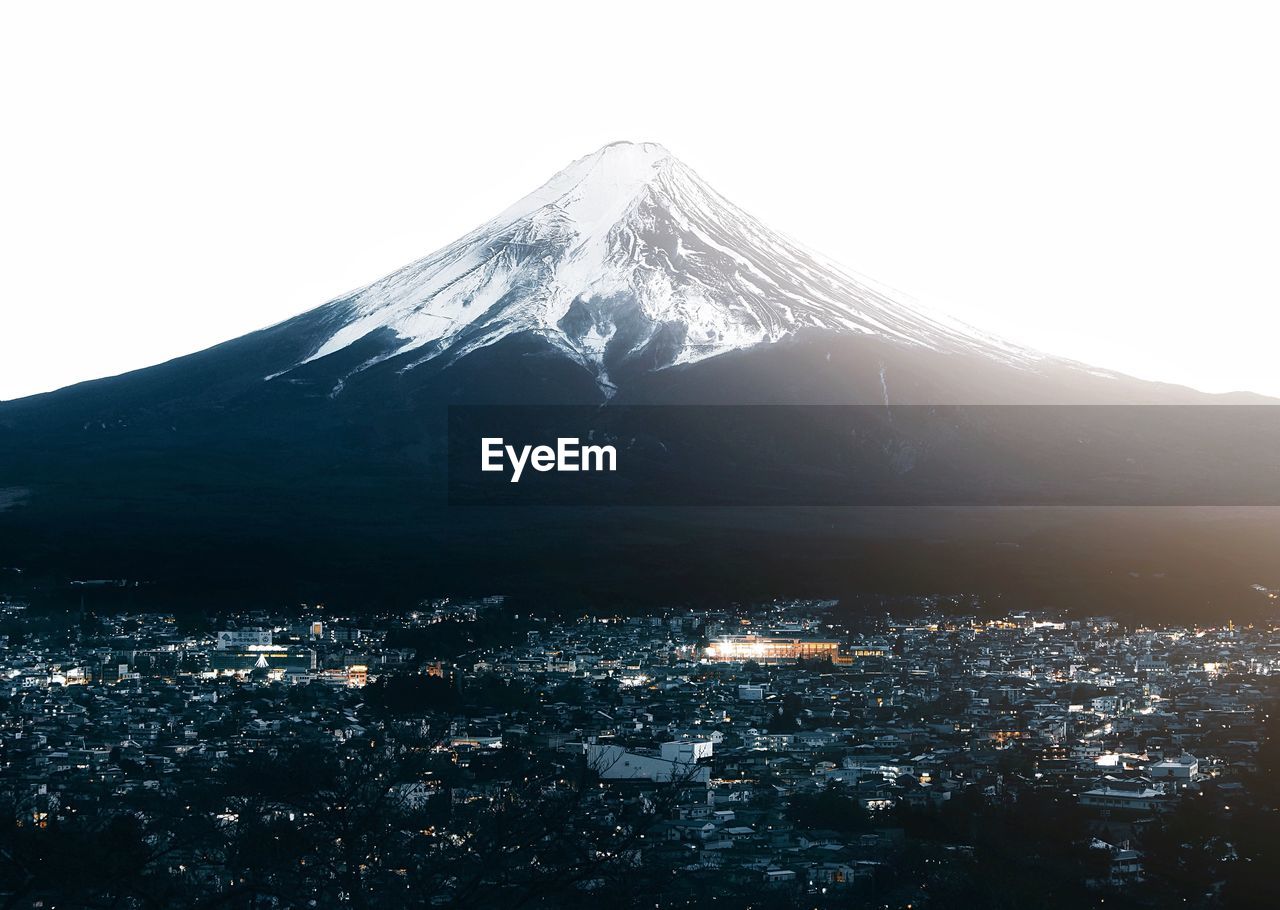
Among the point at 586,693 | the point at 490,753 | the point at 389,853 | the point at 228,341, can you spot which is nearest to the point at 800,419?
the point at 228,341

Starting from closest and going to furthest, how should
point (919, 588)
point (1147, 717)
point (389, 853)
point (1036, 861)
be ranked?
point (389, 853) < point (1036, 861) < point (1147, 717) < point (919, 588)

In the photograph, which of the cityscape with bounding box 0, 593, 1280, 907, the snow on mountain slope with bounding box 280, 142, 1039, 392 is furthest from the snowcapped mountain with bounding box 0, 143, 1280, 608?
the cityscape with bounding box 0, 593, 1280, 907

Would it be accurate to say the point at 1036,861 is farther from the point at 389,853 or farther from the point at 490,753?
the point at 389,853
